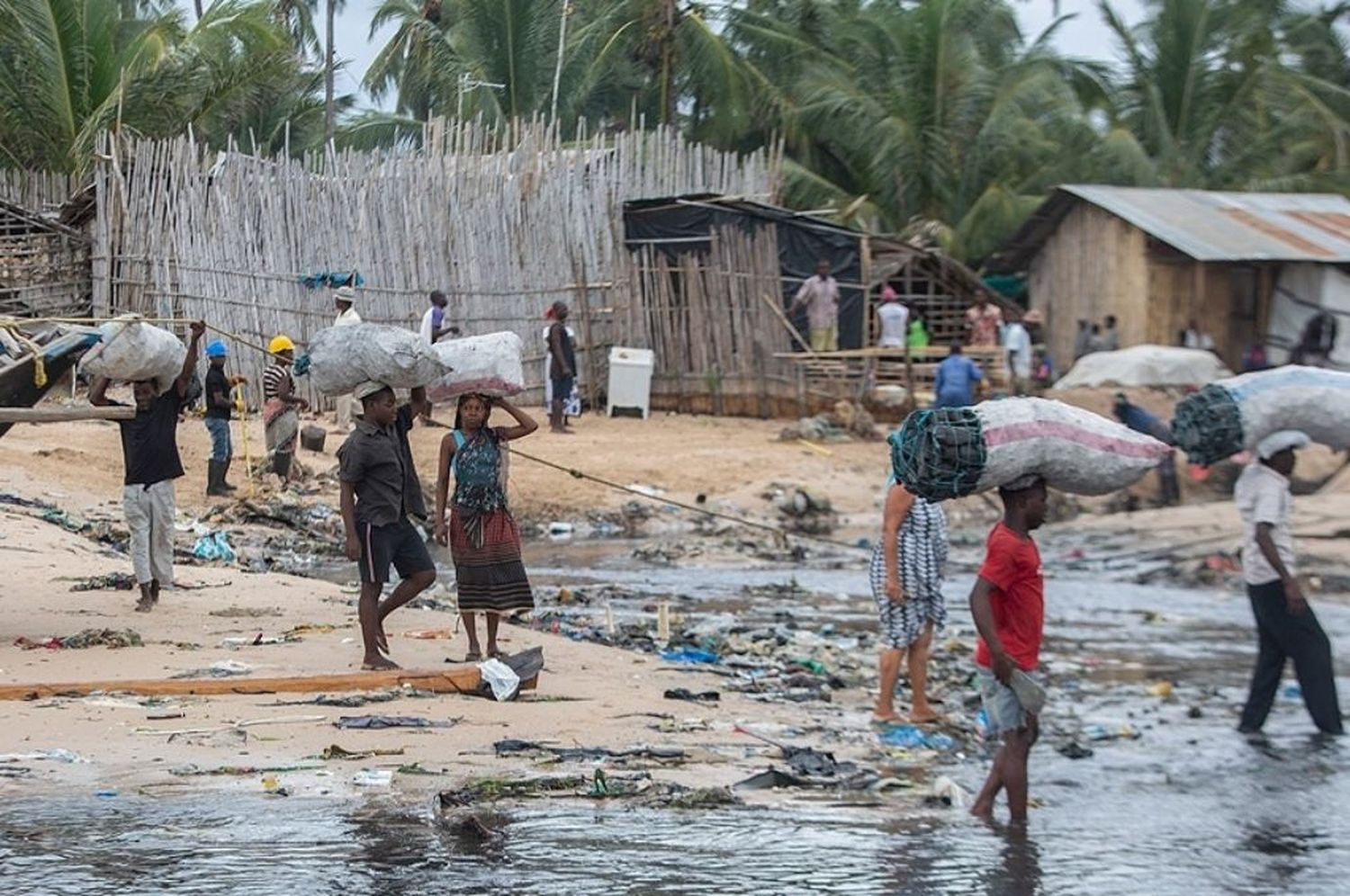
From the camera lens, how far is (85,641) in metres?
10.1

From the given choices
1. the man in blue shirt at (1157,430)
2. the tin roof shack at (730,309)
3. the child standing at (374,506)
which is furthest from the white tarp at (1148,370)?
the child standing at (374,506)

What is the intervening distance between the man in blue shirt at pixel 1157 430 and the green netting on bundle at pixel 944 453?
10.2m

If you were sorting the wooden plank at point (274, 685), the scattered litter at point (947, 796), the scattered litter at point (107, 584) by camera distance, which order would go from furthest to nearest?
the scattered litter at point (107, 584), the wooden plank at point (274, 685), the scattered litter at point (947, 796)

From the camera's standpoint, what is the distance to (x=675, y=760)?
8.30 meters

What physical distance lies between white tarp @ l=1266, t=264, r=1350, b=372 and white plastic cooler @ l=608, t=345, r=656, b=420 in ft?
34.1

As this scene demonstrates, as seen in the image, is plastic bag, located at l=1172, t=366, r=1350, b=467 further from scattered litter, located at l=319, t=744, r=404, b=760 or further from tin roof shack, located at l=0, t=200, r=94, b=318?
tin roof shack, located at l=0, t=200, r=94, b=318

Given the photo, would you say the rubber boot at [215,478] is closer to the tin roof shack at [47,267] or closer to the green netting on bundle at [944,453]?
the tin roof shack at [47,267]

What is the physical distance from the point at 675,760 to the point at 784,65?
1031 inches

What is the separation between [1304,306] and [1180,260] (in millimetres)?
1849

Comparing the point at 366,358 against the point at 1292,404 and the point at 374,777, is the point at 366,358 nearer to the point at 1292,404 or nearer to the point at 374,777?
the point at 374,777

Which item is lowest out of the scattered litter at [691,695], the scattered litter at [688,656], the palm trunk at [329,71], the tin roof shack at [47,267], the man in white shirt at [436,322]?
the scattered litter at [688,656]

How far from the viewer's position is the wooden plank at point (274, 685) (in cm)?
876

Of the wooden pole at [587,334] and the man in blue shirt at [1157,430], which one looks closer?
the man in blue shirt at [1157,430]

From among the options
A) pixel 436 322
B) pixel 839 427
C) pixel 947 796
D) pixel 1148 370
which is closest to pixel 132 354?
pixel 947 796
